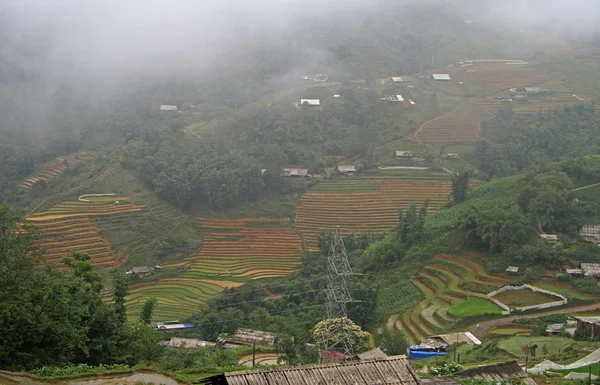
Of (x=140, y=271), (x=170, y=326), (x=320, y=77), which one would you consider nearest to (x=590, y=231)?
(x=170, y=326)

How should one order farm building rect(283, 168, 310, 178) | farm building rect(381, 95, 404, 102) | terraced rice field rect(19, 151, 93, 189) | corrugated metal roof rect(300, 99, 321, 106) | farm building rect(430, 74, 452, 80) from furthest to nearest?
farm building rect(430, 74, 452, 80), farm building rect(381, 95, 404, 102), corrugated metal roof rect(300, 99, 321, 106), farm building rect(283, 168, 310, 178), terraced rice field rect(19, 151, 93, 189)

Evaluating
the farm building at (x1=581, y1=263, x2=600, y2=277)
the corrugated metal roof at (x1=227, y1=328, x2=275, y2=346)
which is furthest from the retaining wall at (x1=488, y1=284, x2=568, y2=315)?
the corrugated metal roof at (x1=227, y1=328, x2=275, y2=346)

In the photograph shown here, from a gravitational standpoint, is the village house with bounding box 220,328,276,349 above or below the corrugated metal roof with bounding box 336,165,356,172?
below

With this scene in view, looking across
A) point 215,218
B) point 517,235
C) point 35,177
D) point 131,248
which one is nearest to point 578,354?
point 517,235

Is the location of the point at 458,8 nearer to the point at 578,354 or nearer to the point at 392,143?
the point at 392,143

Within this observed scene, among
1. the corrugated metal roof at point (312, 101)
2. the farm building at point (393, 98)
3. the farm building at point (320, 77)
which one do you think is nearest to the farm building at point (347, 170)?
the corrugated metal roof at point (312, 101)

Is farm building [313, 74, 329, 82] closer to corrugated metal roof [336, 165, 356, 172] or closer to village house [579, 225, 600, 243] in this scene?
corrugated metal roof [336, 165, 356, 172]
